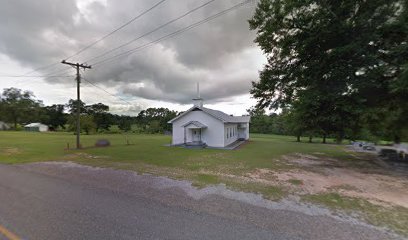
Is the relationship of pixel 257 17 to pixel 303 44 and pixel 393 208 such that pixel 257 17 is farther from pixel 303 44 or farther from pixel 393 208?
pixel 393 208

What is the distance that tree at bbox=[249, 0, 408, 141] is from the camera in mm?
8883

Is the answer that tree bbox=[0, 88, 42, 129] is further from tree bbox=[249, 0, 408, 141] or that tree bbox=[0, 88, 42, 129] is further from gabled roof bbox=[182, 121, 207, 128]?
tree bbox=[249, 0, 408, 141]

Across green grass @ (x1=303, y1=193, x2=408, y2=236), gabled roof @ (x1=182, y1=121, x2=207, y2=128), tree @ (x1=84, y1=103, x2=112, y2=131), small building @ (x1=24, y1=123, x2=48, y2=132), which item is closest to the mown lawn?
gabled roof @ (x1=182, y1=121, x2=207, y2=128)

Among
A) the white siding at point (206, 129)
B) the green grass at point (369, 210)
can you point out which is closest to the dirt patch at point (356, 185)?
the green grass at point (369, 210)

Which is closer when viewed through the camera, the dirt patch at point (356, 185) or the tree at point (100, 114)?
the dirt patch at point (356, 185)

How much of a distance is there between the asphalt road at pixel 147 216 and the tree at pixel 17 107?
82906 millimetres

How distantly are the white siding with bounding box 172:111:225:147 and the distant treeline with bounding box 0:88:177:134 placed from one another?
34.5m

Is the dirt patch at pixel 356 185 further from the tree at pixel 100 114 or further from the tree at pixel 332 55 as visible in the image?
the tree at pixel 100 114

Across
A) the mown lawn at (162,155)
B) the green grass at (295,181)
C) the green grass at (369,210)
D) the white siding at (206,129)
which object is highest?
the white siding at (206,129)

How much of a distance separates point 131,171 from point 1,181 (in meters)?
4.30

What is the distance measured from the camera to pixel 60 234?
3.42 m

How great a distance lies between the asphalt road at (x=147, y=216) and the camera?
3520mm

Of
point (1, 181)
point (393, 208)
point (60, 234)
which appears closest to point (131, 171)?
point (1, 181)

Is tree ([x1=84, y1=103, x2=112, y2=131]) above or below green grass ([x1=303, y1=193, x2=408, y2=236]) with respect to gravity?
above
